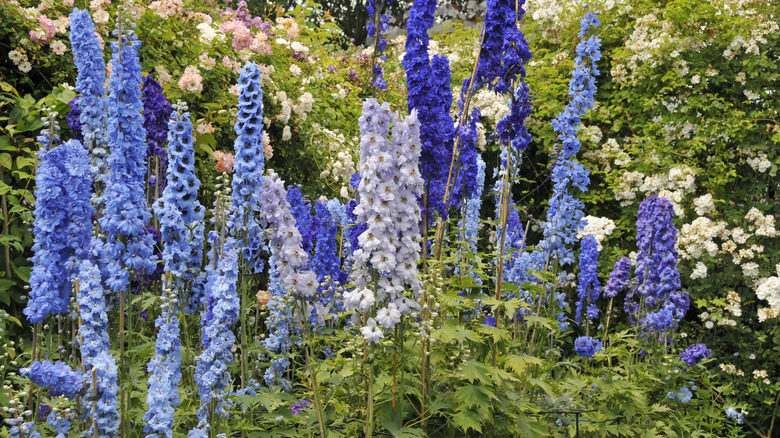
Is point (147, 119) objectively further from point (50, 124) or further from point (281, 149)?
point (281, 149)

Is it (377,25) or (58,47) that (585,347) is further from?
(58,47)

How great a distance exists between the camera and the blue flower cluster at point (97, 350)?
2.09 metres

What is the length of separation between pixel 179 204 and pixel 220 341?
2.03ft

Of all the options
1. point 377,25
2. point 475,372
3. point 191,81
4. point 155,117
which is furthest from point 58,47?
point 475,372

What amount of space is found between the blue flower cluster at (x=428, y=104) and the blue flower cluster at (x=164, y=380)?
1300 mm

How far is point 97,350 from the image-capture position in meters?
2.16

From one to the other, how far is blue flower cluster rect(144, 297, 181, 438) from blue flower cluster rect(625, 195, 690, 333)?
3352 millimetres

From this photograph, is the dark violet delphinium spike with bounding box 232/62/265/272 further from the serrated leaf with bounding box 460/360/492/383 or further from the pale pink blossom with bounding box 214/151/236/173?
the pale pink blossom with bounding box 214/151/236/173

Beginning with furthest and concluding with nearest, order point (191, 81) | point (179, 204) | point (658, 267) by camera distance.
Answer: point (191, 81) < point (658, 267) < point (179, 204)

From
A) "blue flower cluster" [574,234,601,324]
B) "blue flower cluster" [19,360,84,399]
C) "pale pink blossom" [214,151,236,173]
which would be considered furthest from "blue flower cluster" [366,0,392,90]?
"blue flower cluster" [574,234,601,324]

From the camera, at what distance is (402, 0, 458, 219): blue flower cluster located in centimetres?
298

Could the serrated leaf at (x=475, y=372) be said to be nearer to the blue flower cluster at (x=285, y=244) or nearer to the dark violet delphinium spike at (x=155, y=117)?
the blue flower cluster at (x=285, y=244)

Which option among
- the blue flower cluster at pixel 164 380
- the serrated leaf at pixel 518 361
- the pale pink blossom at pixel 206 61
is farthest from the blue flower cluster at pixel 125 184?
the pale pink blossom at pixel 206 61

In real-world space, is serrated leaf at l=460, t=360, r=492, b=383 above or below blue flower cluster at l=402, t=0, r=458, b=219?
below
